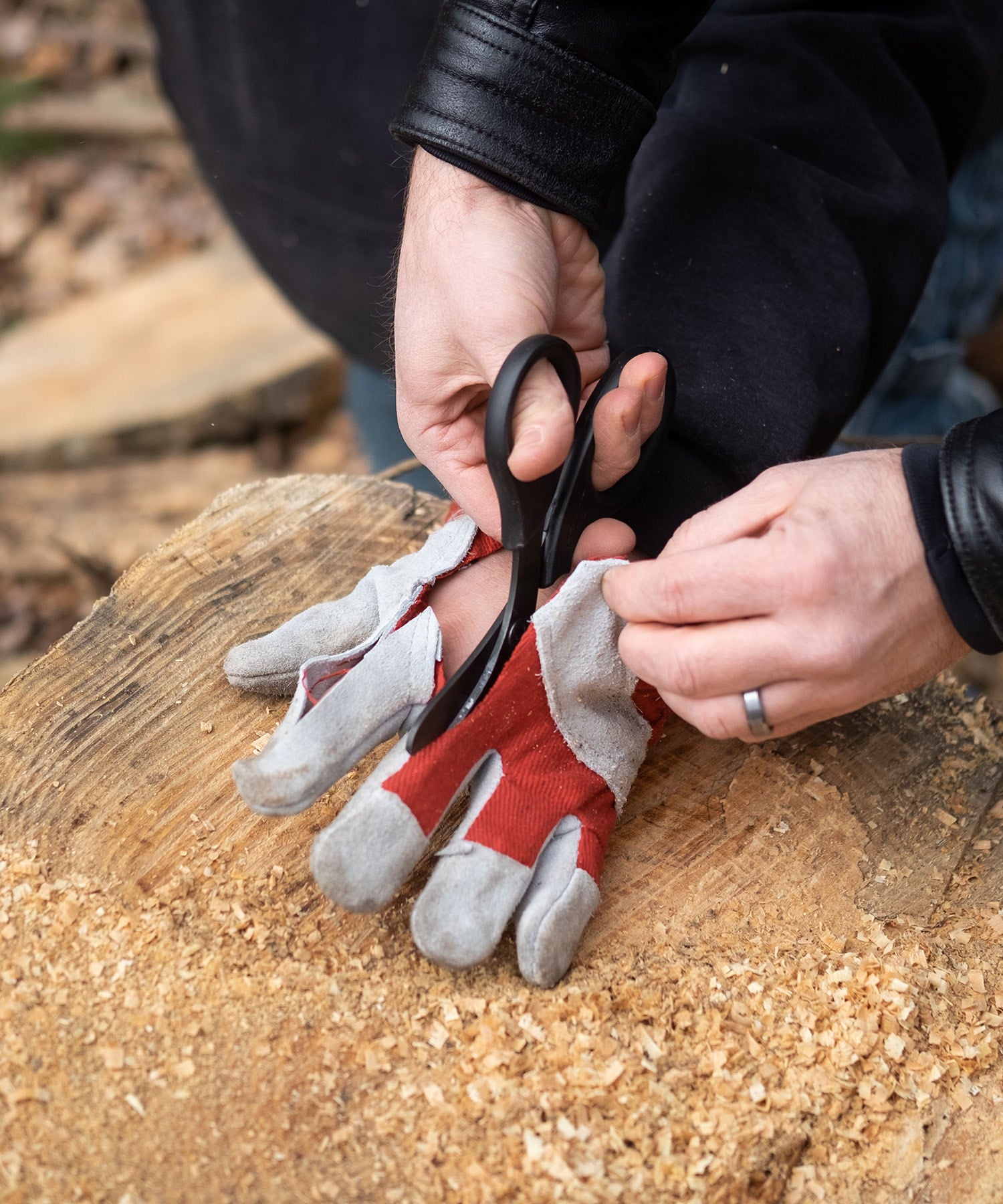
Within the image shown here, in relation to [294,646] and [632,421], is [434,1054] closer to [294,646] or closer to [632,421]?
[294,646]

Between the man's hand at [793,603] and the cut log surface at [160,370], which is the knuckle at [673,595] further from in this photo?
the cut log surface at [160,370]

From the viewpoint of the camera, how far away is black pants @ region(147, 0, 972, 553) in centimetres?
103

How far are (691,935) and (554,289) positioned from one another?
1.96ft

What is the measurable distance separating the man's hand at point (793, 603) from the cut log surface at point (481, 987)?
170 mm

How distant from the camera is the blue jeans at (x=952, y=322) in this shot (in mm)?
1593

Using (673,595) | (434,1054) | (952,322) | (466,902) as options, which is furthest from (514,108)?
(952,322)

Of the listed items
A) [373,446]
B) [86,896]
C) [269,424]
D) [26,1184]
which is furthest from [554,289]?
[269,424]

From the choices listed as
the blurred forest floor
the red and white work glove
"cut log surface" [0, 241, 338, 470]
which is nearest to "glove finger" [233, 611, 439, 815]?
the red and white work glove

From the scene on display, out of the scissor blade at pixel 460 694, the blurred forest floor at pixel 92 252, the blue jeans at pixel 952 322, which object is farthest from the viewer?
the blurred forest floor at pixel 92 252

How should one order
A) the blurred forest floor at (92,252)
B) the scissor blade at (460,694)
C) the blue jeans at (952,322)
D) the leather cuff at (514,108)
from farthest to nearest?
the blurred forest floor at (92,252), the blue jeans at (952,322), the leather cuff at (514,108), the scissor blade at (460,694)

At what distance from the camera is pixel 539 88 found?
0.94 m

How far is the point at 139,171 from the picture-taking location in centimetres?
339

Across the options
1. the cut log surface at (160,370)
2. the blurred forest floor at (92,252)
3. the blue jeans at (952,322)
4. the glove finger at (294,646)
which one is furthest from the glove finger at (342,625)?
the cut log surface at (160,370)

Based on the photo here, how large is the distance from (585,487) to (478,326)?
0.17 meters
